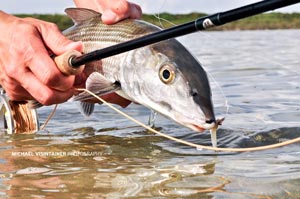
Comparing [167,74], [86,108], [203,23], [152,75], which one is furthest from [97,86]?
[203,23]

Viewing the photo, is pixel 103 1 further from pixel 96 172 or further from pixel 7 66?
pixel 96 172

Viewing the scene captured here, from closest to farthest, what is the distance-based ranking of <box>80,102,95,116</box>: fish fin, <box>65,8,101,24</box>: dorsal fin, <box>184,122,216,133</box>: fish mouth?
<box>184,122,216,133</box>: fish mouth, <box>65,8,101,24</box>: dorsal fin, <box>80,102,95,116</box>: fish fin

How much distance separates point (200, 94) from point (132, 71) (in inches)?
22.7

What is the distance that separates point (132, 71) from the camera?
3.54 m

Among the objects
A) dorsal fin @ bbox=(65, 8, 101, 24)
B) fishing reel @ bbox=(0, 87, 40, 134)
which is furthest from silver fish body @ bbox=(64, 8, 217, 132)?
fishing reel @ bbox=(0, 87, 40, 134)

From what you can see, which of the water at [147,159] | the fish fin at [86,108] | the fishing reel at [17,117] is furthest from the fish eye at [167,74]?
the fishing reel at [17,117]

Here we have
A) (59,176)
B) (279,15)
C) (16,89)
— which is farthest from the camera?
(279,15)

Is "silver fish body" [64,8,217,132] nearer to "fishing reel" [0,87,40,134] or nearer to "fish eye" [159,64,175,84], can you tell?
"fish eye" [159,64,175,84]

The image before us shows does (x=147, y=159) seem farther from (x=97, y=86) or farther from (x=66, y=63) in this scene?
(x=66, y=63)

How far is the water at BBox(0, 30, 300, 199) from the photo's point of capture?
2.64m

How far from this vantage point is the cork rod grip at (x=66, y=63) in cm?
310

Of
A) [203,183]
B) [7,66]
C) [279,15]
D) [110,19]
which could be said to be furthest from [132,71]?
[279,15]

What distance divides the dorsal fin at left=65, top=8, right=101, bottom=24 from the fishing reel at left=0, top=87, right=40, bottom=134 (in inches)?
27.3

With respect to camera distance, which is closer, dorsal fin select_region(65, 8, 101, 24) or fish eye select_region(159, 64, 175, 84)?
fish eye select_region(159, 64, 175, 84)
